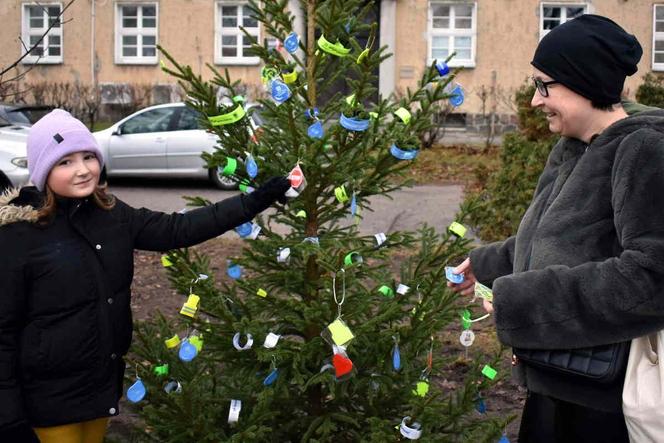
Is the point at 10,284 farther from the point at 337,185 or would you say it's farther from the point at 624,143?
the point at 624,143

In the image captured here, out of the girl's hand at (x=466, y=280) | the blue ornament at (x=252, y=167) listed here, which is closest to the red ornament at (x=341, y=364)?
the girl's hand at (x=466, y=280)

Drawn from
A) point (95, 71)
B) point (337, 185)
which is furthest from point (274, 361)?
point (95, 71)

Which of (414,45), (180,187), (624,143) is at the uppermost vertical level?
(414,45)

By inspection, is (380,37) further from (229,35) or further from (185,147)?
(185,147)

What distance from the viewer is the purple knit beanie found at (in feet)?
10.2

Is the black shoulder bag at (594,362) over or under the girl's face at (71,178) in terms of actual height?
under

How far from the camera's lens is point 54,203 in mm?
3105

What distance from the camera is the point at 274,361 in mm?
3197

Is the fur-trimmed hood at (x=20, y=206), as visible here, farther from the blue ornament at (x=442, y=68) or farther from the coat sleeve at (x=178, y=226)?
the blue ornament at (x=442, y=68)

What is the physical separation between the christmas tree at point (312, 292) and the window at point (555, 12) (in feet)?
73.9

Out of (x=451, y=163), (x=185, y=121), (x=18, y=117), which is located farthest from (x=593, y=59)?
(x=451, y=163)

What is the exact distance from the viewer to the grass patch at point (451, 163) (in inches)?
654

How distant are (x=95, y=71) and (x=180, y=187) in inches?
454

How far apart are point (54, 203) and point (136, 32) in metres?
23.8
